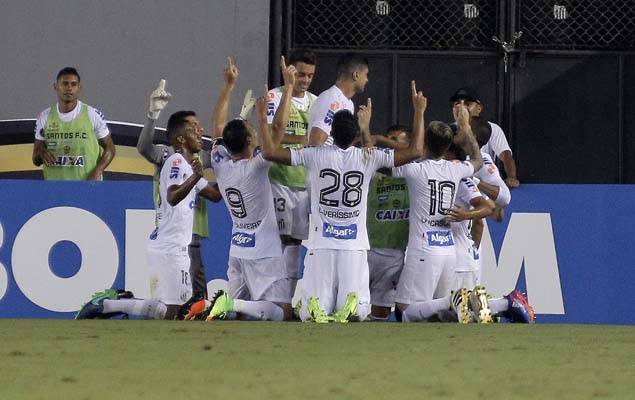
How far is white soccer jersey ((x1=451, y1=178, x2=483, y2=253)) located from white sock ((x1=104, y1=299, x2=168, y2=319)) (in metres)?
2.41

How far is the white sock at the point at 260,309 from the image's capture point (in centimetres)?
1101

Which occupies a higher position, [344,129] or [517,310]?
[344,129]

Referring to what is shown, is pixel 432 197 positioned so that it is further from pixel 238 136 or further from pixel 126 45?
pixel 126 45

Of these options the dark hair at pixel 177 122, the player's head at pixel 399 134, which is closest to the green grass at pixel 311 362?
the dark hair at pixel 177 122

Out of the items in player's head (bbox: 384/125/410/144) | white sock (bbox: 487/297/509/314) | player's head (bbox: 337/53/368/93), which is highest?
player's head (bbox: 337/53/368/93)

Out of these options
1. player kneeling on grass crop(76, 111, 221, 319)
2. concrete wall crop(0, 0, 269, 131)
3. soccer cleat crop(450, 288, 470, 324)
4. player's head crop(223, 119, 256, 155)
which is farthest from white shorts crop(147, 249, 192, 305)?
concrete wall crop(0, 0, 269, 131)

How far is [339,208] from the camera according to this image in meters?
10.8

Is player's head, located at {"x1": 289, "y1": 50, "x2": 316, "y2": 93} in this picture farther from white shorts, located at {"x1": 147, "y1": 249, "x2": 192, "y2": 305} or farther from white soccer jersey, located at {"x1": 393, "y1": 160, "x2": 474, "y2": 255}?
white shorts, located at {"x1": 147, "y1": 249, "x2": 192, "y2": 305}

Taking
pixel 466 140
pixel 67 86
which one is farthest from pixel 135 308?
pixel 67 86

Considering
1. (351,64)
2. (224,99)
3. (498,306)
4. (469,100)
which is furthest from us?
(469,100)

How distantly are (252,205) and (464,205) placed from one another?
166 centimetres

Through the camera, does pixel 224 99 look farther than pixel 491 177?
No

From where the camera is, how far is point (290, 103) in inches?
445

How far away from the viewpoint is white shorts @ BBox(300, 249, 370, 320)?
35.4 ft
